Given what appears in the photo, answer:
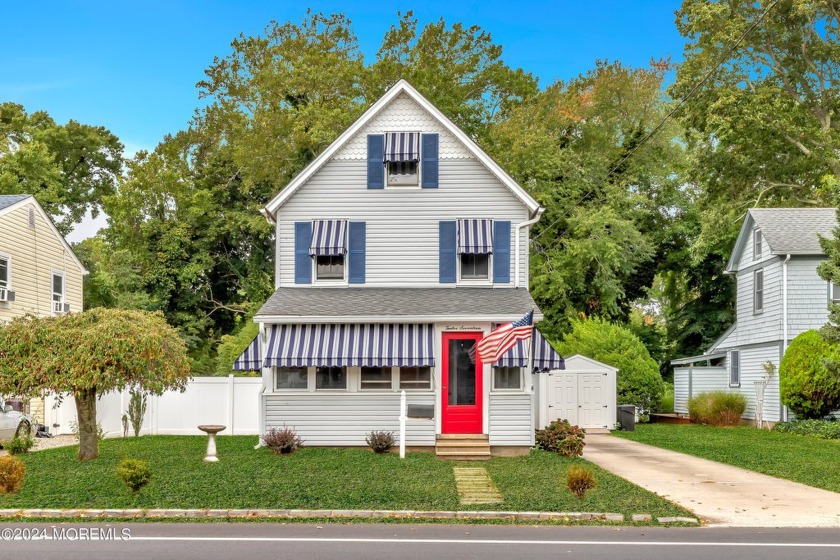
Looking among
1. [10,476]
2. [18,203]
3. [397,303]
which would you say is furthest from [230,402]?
[10,476]

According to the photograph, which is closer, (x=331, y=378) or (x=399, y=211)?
(x=331, y=378)

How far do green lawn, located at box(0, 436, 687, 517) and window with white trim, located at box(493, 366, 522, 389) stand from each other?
67.0 inches

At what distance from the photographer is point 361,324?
69.1 feet

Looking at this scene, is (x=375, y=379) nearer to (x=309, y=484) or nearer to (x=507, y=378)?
(x=507, y=378)

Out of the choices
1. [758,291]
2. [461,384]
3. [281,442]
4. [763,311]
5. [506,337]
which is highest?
[758,291]

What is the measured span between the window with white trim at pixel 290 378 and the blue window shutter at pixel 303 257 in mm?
2506

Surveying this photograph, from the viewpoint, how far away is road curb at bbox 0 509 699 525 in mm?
12570

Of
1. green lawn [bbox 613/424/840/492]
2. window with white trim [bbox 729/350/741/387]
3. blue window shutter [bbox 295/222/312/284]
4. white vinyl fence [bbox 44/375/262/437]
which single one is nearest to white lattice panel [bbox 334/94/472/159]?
blue window shutter [bbox 295/222/312/284]

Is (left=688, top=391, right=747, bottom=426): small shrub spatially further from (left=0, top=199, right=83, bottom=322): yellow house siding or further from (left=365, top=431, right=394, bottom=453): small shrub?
(left=0, top=199, right=83, bottom=322): yellow house siding

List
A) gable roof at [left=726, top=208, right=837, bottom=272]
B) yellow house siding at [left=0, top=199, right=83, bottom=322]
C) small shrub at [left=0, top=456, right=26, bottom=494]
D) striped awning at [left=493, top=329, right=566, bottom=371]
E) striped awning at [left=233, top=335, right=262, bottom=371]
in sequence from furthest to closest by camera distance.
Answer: gable roof at [left=726, top=208, right=837, bottom=272], yellow house siding at [left=0, top=199, right=83, bottom=322], striped awning at [left=233, top=335, right=262, bottom=371], striped awning at [left=493, top=329, right=566, bottom=371], small shrub at [left=0, top=456, right=26, bottom=494]

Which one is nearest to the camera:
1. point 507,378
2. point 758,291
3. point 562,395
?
point 507,378

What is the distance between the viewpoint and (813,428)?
28391mm

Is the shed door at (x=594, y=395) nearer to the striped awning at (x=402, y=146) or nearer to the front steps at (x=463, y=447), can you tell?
the front steps at (x=463, y=447)

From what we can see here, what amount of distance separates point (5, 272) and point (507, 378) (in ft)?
64.0
